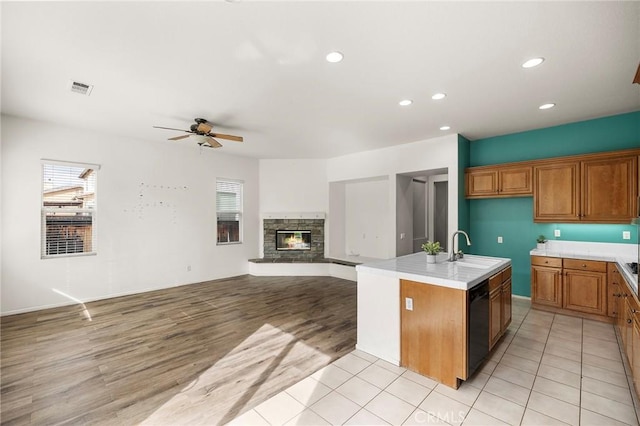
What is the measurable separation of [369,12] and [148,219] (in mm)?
5304

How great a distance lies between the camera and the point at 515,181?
4656 mm

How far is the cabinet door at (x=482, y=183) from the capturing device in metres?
4.88

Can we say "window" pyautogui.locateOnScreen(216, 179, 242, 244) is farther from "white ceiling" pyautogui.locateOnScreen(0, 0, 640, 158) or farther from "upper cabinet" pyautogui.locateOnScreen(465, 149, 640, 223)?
"upper cabinet" pyautogui.locateOnScreen(465, 149, 640, 223)

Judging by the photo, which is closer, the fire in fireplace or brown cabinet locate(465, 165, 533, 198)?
brown cabinet locate(465, 165, 533, 198)

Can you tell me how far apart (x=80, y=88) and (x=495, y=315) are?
5205mm

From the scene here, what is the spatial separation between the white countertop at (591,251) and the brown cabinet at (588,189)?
495 mm

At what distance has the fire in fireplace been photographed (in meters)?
7.27

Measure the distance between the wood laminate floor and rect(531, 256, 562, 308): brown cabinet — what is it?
2783 millimetres

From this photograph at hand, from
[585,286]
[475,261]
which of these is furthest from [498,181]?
[475,261]

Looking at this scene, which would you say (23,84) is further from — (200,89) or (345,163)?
(345,163)

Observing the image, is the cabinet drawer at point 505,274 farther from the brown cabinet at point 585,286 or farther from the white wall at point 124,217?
the white wall at point 124,217

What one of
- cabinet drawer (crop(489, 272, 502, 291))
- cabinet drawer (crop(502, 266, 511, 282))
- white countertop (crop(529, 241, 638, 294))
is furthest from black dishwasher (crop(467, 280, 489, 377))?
white countertop (crop(529, 241, 638, 294))

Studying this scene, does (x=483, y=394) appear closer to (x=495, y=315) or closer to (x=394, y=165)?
(x=495, y=315)

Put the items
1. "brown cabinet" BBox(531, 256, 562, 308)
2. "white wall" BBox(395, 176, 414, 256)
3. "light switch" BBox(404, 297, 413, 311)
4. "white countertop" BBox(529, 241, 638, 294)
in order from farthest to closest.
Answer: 1. "white wall" BBox(395, 176, 414, 256)
2. "brown cabinet" BBox(531, 256, 562, 308)
3. "white countertop" BBox(529, 241, 638, 294)
4. "light switch" BBox(404, 297, 413, 311)
